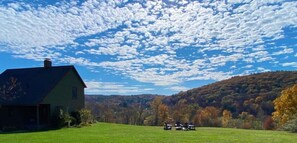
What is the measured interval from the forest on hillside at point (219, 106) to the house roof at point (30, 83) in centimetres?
2283

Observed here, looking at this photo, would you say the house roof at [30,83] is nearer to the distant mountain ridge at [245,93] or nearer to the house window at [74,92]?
the house window at [74,92]

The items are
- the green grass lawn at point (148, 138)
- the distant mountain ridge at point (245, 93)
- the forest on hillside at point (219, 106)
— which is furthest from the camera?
the distant mountain ridge at point (245, 93)

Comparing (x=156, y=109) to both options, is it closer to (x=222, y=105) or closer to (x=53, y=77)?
(x=222, y=105)

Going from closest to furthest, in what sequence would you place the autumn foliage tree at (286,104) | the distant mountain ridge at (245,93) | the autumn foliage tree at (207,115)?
the autumn foliage tree at (286,104)
the autumn foliage tree at (207,115)
the distant mountain ridge at (245,93)

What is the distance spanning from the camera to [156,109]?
218 feet

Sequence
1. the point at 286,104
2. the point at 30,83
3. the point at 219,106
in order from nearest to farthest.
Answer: the point at 30,83 → the point at 286,104 → the point at 219,106

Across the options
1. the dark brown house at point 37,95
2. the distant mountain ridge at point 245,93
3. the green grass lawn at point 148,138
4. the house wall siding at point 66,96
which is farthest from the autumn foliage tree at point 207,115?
the green grass lawn at point 148,138

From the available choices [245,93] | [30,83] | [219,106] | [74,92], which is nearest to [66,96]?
[74,92]

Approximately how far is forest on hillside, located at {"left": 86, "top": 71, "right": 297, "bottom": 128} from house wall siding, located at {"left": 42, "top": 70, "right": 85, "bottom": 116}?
66.7 ft

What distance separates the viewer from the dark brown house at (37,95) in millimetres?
32425

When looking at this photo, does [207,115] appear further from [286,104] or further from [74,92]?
[74,92]

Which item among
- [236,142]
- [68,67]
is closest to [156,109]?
[68,67]

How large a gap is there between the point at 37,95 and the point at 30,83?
2941mm

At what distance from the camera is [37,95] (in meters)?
32.8
